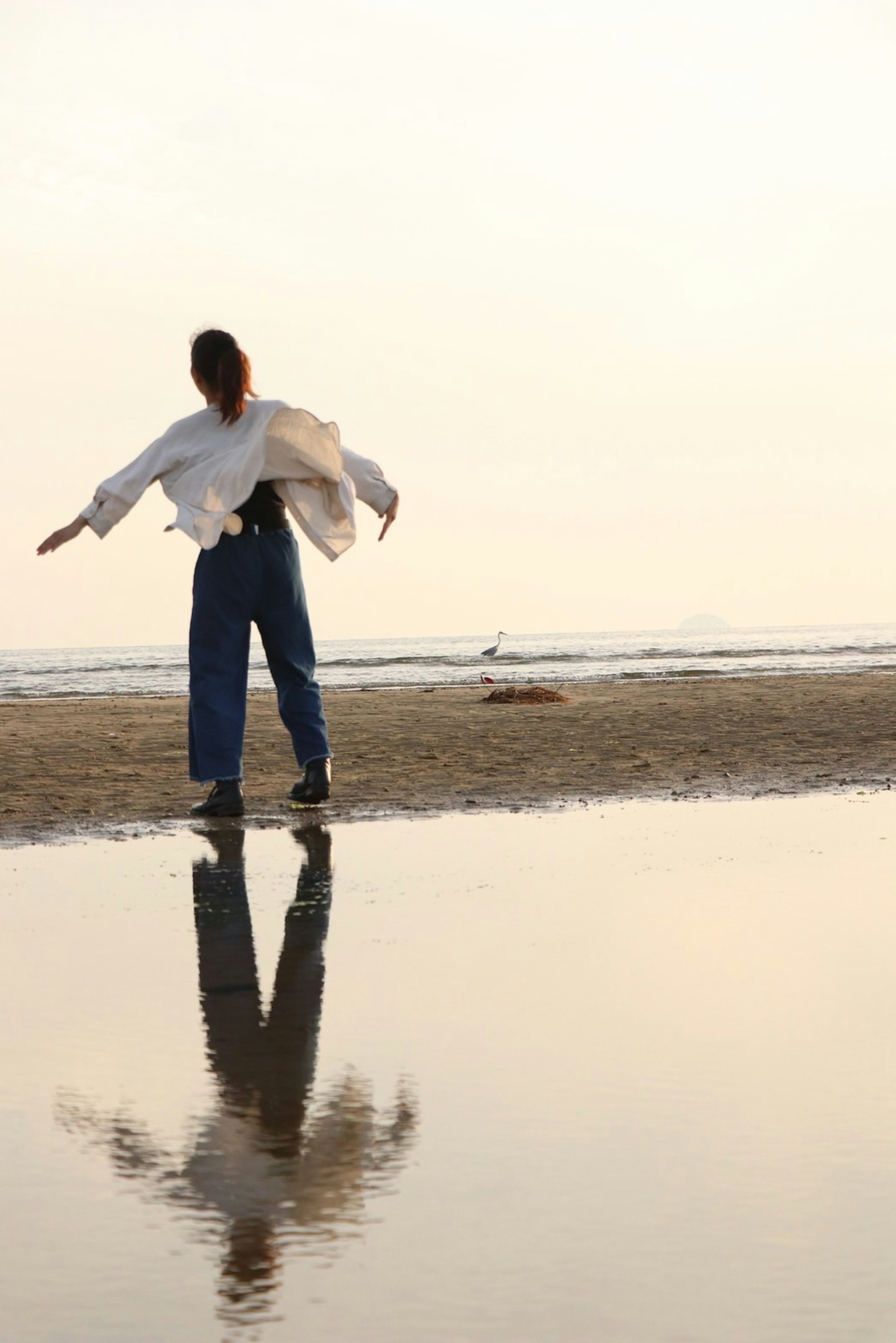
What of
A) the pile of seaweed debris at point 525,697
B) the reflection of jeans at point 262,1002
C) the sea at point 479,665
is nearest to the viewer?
the reflection of jeans at point 262,1002

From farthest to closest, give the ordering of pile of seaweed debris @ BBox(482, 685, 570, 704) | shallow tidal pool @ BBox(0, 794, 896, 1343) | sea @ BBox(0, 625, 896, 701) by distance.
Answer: sea @ BBox(0, 625, 896, 701)
pile of seaweed debris @ BBox(482, 685, 570, 704)
shallow tidal pool @ BBox(0, 794, 896, 1343)

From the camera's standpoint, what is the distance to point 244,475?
19.3 feet

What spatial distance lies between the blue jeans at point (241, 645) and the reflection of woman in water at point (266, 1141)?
2812 millimetres

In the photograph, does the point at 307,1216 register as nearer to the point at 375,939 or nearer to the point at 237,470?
the point at 375,939

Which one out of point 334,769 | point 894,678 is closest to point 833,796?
point 334,769

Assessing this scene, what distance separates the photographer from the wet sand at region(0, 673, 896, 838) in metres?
6.46

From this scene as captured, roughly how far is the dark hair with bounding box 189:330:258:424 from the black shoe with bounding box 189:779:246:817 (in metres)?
1.52

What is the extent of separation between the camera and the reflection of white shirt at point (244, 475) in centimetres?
585

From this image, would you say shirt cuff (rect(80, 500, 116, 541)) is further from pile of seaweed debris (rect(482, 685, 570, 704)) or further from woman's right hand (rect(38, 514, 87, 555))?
pile of seaweed debris (rect(482, 685, 570, 704))

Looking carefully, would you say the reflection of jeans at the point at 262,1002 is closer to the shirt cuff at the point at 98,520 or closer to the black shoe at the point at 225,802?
the black shoe at the point at 225,802

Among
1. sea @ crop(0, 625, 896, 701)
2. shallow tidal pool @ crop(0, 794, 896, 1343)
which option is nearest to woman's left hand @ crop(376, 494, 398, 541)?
shallow tidal pool @ crop(0, 794, 896, 1343)

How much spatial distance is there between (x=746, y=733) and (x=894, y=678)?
30.9ft

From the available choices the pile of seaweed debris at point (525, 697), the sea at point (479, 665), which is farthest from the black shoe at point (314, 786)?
the sea at point (479, 665)

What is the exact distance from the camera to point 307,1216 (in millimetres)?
1778
